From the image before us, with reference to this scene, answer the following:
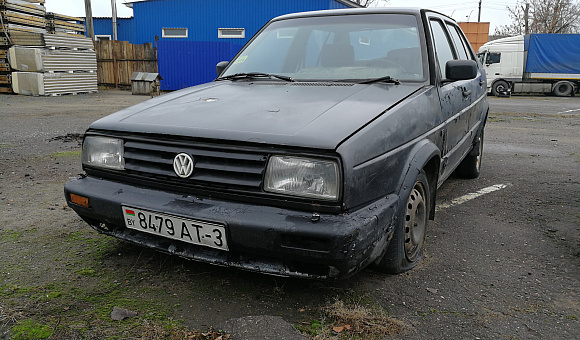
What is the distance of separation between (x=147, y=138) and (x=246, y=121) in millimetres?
560

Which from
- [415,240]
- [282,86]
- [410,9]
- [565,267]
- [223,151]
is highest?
[410,9]

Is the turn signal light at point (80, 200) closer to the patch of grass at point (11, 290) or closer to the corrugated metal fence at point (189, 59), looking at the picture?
the patch of grass at point (11, 290)

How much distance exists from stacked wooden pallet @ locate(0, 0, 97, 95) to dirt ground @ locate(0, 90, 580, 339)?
13240 mm

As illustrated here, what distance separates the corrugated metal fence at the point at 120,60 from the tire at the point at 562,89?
786 inches

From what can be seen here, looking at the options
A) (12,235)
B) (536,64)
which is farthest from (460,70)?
(536,64)

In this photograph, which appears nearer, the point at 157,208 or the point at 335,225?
the point at 335,225

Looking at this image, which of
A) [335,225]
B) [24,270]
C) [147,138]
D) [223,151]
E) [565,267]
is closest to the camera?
[335,225]

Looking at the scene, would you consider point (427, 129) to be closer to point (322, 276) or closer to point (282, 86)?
point (282, 86)

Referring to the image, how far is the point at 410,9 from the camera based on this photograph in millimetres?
3402

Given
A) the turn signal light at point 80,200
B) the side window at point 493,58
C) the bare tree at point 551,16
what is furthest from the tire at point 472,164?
the bare tree at point 551,16

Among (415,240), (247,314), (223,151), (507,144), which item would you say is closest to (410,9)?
(415,240)

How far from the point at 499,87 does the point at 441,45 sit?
21.2 metres

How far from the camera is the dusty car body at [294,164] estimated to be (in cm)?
201

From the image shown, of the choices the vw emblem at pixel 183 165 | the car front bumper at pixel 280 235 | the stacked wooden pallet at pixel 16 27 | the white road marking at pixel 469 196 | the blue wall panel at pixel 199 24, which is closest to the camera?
the car front bumper at pixel 280 235
